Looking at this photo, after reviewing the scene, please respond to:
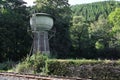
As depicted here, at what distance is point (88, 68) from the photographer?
43.4ft

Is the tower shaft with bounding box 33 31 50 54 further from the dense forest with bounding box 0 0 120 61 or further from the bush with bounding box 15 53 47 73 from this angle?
the bush with bounding box 15 53 47 73

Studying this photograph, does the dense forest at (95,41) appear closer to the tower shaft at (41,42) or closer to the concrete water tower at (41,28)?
the tower shaft at (41,42)

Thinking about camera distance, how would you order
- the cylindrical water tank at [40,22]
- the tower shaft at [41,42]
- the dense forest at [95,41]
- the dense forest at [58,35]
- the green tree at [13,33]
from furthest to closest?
the dense forest at [95,41]
the dense forest at [58,35]
the green tree at [13,33]
the tower shaft at [41,42]
the cylindrical water tank at [40,22]

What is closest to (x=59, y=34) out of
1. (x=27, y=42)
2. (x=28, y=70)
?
(x=27, y=42)

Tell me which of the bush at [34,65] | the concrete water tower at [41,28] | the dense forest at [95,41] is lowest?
the dense forest at [95,41]

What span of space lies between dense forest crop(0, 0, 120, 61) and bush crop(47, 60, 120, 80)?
9702mm

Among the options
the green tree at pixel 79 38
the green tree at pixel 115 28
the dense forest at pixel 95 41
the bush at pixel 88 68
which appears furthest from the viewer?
the green tree at pixel 115 28

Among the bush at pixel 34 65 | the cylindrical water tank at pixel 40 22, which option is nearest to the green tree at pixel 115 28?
the cylindrical water tank at pixel 40 22

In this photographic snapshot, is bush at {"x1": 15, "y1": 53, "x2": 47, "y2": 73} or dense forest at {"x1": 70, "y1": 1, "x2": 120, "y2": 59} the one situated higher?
bush at {"x1": 15, "y1": 53, "x2": 47, "y2": 73}

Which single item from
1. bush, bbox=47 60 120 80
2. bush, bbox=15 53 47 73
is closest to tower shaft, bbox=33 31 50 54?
bush, bbox=15 53 47 73

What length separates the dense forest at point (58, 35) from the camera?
29597 millimetres

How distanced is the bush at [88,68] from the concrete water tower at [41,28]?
21.9 ft

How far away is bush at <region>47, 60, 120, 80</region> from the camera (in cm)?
1277

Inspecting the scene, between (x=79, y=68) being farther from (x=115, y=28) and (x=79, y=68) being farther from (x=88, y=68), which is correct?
(x=115, y=28)
